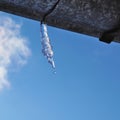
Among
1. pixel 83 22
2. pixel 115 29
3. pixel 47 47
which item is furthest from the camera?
pixel 47 47

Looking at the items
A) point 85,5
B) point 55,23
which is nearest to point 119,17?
point 85,5

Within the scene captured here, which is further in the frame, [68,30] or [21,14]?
[68,30]

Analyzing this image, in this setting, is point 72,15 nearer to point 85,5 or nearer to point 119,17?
point 85,5

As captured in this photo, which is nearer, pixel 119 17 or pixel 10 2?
pixel 10 2

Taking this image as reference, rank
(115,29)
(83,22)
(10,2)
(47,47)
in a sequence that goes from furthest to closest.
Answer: (47,47) < (115,29) < (83,22) < (10,2)

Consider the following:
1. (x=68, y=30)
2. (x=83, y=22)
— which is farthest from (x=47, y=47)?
(x=83, y=22)

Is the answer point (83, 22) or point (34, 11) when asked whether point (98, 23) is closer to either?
point (83, 22)
